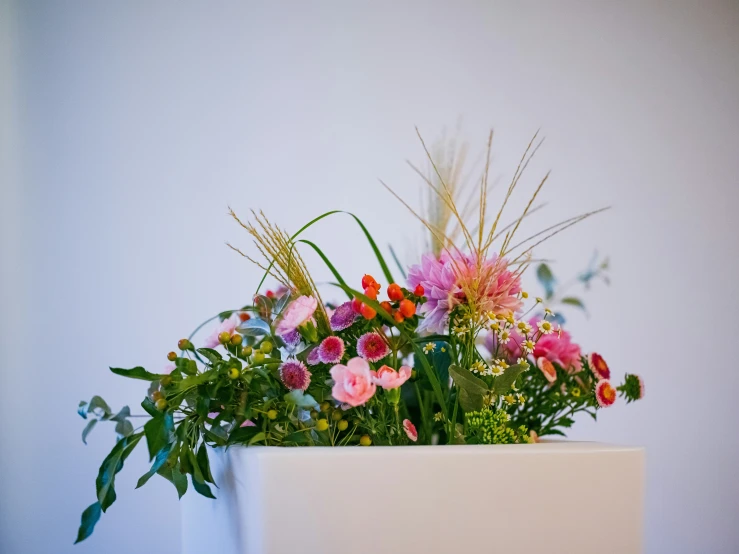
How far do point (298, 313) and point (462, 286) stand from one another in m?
0.18

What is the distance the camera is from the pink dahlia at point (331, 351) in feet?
2.34

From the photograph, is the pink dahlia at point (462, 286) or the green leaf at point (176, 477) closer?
the green leaf at point (176, 477)

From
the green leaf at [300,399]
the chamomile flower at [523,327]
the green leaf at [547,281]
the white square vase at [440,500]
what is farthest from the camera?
the green leaf at [547,281]

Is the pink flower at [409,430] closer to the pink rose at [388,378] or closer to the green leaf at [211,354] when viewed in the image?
the pink rose at [388,378]

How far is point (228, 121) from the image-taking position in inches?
77.1

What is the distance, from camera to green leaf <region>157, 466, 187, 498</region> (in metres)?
0.65

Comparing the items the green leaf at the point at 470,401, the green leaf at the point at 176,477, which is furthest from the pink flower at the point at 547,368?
the green leaf at the point at 176,477

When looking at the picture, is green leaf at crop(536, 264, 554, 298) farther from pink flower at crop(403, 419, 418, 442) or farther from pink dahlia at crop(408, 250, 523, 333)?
pink flower at crop(403, 419, 418, 442)

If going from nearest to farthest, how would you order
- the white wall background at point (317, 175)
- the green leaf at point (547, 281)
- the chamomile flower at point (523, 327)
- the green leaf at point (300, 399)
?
the green leaf at point (300, 399) < the chamomile flower at point (523, 327) < the green leaf at point (547, 281) < the white wall background at point (317, 175)

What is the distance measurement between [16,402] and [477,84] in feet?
5.26

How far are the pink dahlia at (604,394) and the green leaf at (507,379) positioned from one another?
15 cm

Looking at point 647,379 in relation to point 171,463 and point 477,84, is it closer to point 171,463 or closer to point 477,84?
point 477,84

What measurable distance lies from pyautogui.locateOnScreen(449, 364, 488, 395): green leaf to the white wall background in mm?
1251

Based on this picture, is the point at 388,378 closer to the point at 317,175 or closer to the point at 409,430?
the point at 409,430
